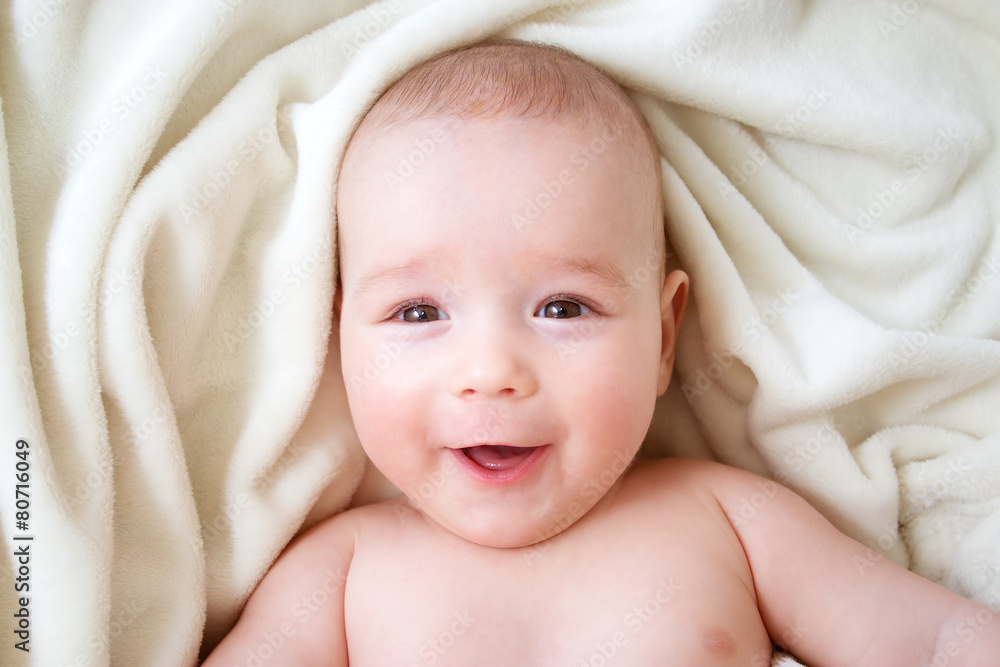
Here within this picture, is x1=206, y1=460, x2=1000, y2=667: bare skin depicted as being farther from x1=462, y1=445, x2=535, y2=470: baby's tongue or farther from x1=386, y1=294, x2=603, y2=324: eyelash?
x1=386, y1=294, x2=603, y2=324: eyelash

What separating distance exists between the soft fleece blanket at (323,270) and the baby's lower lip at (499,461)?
0.32m

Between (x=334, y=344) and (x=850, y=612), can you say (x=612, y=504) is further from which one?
(x=334, y=344)

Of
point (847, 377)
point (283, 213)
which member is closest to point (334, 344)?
point (283, 213)

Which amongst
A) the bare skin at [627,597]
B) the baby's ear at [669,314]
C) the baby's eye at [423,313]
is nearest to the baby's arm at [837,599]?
the bare skin at [627,597]

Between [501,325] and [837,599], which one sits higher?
[501,325]

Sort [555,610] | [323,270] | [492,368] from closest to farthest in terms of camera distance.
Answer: [492,368], [555,610], [323,270]

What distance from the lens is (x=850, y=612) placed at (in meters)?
1.26

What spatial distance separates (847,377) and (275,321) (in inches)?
38.9

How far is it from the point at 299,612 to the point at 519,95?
880 millimetres

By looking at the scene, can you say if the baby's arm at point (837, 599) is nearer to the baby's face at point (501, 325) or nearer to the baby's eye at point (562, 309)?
the baby's face at point (501, 325)

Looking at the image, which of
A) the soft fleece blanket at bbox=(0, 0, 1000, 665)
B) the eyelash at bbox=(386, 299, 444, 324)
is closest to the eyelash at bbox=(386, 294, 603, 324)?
the eyelash at bbox=(386, 299, 444, 324)

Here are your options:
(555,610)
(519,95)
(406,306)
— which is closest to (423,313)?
(406,306)

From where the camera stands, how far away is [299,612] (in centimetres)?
129

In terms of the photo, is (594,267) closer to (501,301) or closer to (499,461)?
(501,301)
